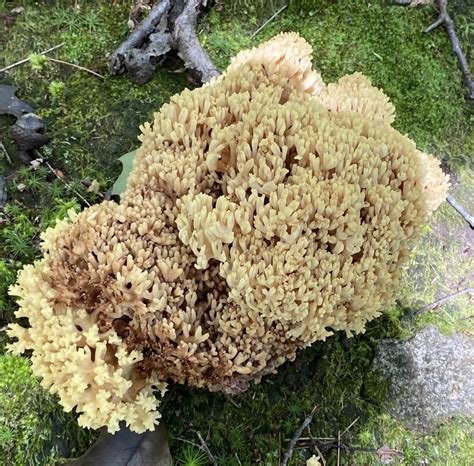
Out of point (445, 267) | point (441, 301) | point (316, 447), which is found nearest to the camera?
point (316, 447)

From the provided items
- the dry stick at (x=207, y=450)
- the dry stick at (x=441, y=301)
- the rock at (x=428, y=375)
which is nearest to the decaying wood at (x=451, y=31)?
the dry stick at (x=441, y=301)

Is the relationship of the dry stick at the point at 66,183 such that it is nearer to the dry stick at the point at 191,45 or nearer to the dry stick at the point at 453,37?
the dry stick at the point at 191,45

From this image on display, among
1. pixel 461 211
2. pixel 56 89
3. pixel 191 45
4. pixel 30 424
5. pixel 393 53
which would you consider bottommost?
pixel 30 424

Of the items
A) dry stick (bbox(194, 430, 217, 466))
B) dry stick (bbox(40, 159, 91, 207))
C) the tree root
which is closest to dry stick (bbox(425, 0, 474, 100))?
the tree root

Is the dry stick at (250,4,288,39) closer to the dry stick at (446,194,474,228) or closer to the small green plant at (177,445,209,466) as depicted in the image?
the dry stick at (446,194,474,228)

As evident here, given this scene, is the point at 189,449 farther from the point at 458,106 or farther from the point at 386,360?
the point at 458,106

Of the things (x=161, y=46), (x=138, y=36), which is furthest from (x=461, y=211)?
(x=138, y=36)

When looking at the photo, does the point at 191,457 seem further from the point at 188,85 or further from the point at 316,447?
the point at 188,85

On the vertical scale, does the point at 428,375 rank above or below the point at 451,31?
below
